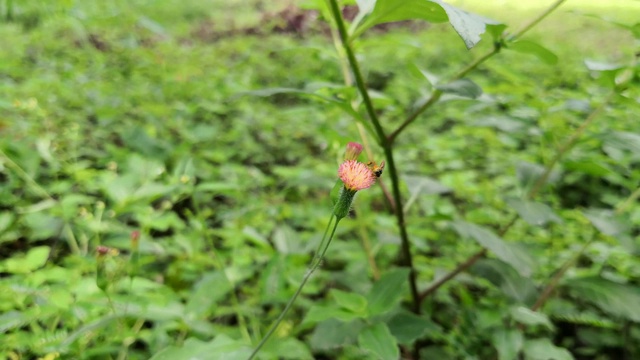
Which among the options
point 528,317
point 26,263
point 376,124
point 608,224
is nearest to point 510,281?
point 528,317

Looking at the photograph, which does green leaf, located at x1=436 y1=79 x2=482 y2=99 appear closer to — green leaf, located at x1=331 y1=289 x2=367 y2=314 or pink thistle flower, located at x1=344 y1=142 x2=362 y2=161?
pink thistle flower, located at x1=344 y1=142 x2=362 y2=161

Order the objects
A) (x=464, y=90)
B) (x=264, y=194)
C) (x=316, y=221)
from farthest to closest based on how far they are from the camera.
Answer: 1. (x=264, y=194)
2. (x=316, y=221)
3. (x=464, y=90)

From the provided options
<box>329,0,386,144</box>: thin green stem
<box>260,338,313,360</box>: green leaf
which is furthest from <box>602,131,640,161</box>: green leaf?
<box>260,338,313,360</box>: green leaf

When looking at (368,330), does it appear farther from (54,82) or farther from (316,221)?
(54,82)

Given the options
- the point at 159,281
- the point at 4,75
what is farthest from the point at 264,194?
the point at 4,75

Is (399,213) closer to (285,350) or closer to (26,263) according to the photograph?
(285,350)

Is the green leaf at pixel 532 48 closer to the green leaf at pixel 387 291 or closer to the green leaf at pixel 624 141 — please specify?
the green leaf at pixel 624 141
